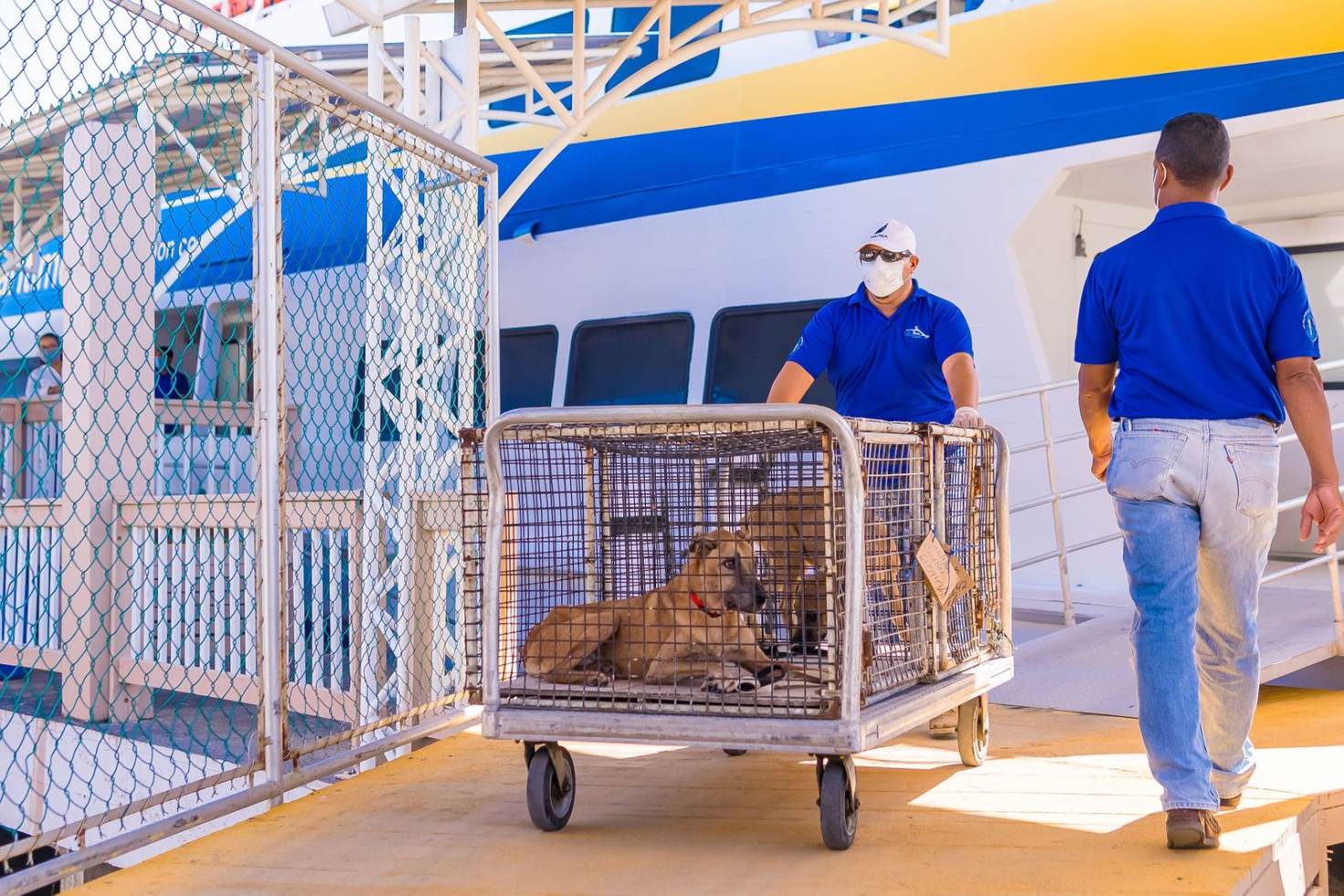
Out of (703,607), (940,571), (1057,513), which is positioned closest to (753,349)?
(1057,513)

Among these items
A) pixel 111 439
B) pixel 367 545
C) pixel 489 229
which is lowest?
pixel 367 545

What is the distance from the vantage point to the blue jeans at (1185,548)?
126 inches

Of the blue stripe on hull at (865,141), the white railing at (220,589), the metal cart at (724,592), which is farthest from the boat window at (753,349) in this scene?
the metal cart at (724,592)

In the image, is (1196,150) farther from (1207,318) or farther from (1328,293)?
(1328,293)

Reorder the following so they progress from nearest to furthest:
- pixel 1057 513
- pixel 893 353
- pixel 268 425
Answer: pixel 268 425, pixel 893 353, pixel 1057 513

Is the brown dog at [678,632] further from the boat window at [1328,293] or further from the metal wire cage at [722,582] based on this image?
the boat window at [1328,293]

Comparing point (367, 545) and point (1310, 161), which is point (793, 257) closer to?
point (1310, 161)

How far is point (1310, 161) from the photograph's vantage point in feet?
22.2

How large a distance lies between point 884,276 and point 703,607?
4.87 feet

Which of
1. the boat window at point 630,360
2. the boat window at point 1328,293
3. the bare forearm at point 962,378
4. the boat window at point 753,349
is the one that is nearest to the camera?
the bare forearm at point 962,378

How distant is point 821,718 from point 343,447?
8.57 meters

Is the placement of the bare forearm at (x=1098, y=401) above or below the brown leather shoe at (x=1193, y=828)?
above

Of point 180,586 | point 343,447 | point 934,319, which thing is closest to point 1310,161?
point 934,319

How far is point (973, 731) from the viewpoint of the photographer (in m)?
4.32
